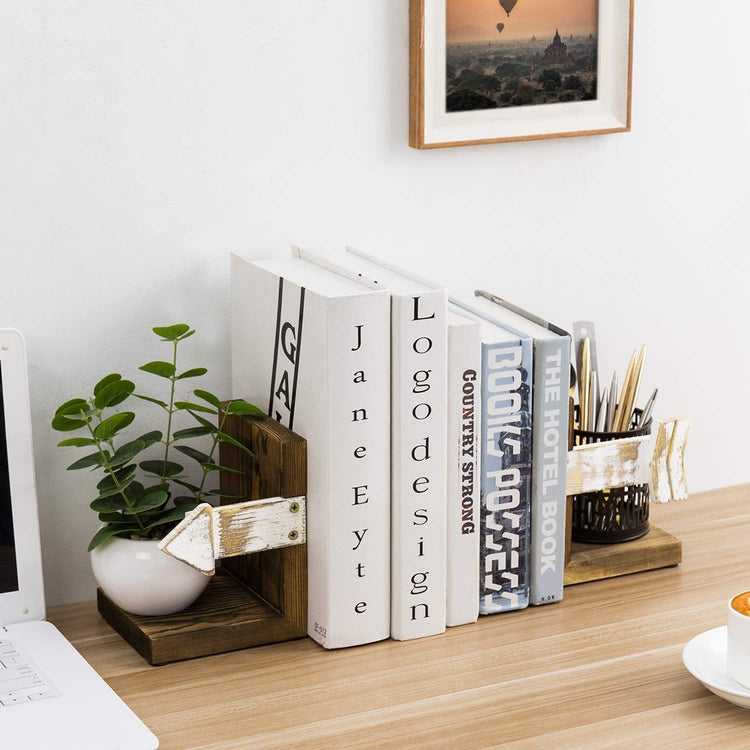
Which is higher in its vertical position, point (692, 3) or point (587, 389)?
point (692, 3)

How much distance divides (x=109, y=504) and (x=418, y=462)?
226 millimetres

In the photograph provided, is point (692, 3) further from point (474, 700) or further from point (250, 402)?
point (474, 700)

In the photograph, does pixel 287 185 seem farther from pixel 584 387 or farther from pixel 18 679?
pixel 18 679

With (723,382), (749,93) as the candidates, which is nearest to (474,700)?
(723,382)

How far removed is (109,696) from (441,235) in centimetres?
49

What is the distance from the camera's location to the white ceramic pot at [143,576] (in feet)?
2.93

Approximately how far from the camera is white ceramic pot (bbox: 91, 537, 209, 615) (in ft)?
2.93

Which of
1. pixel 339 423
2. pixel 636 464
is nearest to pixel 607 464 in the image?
pixel 636 464

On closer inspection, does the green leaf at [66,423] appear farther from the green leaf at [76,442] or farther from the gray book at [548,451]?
the gray book at [548,451]

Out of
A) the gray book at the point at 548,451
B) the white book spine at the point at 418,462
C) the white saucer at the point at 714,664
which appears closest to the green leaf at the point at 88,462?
the white book spine at the point at 418,462

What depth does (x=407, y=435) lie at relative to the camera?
90 cm

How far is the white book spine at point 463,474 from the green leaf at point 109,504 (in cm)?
24

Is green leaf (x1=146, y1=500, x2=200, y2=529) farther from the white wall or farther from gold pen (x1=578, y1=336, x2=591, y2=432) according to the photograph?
gold pen (x1=578, y1=336, x2=591, y2=432)

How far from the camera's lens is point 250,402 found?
0.99 m
